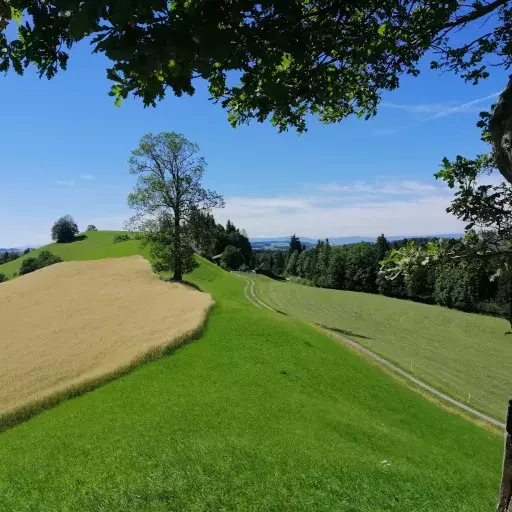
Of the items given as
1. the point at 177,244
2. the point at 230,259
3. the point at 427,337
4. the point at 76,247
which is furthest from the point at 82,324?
the point at 76,247

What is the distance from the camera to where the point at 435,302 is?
364 feet

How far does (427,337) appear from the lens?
58500mm

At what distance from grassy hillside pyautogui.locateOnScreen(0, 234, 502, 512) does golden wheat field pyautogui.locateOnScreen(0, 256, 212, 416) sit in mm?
2287

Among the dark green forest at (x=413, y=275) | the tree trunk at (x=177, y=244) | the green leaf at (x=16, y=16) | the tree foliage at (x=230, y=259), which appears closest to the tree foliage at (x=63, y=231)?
the tree foliage at (x=230, y=259)

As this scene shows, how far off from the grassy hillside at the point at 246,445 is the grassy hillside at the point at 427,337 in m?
9.88

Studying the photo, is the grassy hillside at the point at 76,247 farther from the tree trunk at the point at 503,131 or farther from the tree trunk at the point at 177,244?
the tree trunk at the point at 503,131

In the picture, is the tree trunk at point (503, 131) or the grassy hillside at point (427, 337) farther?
the grassy hillside at point (427, 337)

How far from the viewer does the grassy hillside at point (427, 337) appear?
36.6 metres

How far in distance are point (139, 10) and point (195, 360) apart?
24.8m

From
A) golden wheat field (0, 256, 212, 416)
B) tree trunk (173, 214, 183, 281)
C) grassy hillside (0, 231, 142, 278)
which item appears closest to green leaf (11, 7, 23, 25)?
golden wheat field (0, 256, 212, 416)

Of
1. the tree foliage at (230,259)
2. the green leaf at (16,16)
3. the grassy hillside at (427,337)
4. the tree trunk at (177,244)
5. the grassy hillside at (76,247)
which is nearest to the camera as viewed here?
the green leaf at (16,16)

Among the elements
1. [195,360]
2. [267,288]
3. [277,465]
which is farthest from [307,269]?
[277,465]

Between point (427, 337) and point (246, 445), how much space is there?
49860 millimetres

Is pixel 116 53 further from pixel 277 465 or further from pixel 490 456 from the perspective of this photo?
pixel 490 456
